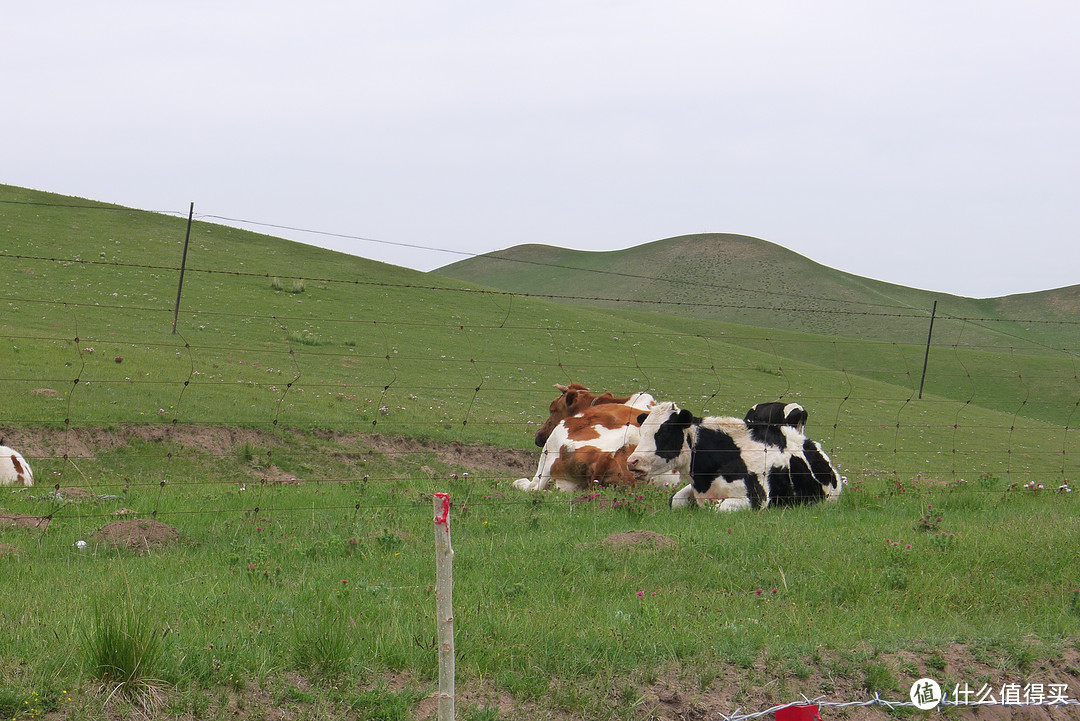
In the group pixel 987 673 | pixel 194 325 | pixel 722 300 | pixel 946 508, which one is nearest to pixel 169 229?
pixel 194 325

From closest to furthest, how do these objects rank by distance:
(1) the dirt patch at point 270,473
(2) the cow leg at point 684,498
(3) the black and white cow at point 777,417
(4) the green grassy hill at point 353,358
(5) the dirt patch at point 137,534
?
1. (5) the dirt patch at point 137,534
2. (2) the cow leg at point 684,498
3. (3) the black and white cow at point 777,417
4. (1) the dirt patch at point 270,473
5. (4) the green grassy hill at point 353,358

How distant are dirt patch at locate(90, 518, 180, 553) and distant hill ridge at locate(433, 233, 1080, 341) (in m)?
94.7

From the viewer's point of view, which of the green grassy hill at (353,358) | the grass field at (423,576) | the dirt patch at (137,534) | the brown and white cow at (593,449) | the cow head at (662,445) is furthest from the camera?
the green grassy hill at (353,358)

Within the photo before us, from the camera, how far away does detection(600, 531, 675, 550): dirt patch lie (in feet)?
28.0

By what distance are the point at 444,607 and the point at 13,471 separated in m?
10.4

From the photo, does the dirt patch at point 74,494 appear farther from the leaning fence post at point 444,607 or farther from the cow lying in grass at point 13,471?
the leaning fence post at point 444,607

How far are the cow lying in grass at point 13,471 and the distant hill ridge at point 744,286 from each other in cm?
9266

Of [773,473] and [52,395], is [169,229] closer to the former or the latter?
[52,395]

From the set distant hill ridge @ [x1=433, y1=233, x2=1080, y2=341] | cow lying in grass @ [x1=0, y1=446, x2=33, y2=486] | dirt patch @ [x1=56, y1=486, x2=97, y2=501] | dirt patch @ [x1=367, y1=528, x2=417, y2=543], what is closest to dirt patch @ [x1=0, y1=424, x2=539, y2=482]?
cow lying in grass @ [x1=0, y1=446, x2=33, y2=486]

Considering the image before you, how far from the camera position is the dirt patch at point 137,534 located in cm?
830

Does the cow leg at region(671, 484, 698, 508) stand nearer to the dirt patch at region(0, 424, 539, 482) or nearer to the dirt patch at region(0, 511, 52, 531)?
the dirt patch at region(0, 424, 539, 482)

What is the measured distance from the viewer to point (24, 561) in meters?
7.71

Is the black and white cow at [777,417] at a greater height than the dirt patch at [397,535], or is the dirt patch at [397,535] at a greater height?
the black and white cow at [777,417]

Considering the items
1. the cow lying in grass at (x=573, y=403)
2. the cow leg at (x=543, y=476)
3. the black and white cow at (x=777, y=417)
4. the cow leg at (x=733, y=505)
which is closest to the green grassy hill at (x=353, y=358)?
the cow lying in grass at (x=573, y=403)
